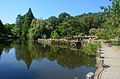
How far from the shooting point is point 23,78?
20859 mm

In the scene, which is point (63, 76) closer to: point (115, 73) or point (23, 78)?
point (23, 78)

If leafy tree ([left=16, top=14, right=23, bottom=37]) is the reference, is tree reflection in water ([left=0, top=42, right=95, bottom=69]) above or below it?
below

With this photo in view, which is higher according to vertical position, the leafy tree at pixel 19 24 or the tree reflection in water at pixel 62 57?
the leafy tree at pixel 19 24

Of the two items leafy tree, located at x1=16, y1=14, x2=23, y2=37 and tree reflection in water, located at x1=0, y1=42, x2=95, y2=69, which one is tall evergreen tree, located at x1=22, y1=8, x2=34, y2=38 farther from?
tree reflection in water, located at x1=0, y1=42, x2=95, y2=69

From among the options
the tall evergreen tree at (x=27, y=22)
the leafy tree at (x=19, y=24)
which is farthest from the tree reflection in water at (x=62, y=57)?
the leafy tree at (x=19, y=24)

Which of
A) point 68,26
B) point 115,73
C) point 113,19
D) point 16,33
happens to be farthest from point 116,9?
point 16,33

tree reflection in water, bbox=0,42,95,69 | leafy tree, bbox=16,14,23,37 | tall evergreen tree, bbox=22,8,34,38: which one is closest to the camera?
tree reflection in water, bbox=0,42,95,69

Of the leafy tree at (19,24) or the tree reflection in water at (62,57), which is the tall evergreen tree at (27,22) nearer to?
the leafy tree at (19,24)

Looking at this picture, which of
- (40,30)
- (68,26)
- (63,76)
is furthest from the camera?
(40,30)

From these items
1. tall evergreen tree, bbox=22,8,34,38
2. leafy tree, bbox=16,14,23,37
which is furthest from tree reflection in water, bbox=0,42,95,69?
leafy tree, bbox=16,14,23,37

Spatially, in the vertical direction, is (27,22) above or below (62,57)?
above

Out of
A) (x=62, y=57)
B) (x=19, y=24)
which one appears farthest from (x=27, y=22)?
(x=62, y=57)

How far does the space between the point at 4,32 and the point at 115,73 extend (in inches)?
2792

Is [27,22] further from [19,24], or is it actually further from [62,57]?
[62,57]
